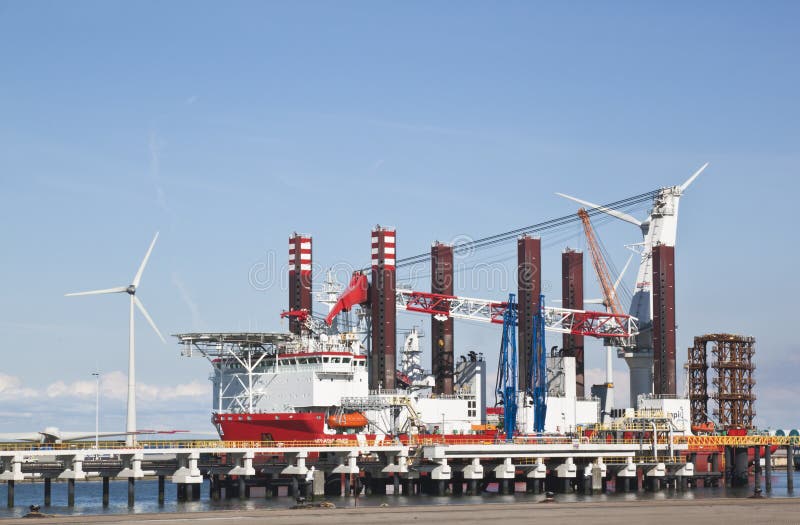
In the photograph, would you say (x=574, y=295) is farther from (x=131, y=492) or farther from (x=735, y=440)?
(x=131, y=492)

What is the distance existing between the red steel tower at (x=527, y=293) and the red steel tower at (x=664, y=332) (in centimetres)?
1260

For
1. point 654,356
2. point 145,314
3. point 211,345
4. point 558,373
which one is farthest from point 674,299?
point 145,314

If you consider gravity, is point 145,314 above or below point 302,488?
above

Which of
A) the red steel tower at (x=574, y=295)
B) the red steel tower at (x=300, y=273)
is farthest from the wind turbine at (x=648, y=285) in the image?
the red steel tower at (x=300, y=273)

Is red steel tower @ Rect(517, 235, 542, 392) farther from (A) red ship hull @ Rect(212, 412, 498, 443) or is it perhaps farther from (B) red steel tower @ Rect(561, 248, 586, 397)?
(A) red ship hull @ Rect(212, 412, 498, 443)

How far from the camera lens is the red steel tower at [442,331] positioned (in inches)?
5408

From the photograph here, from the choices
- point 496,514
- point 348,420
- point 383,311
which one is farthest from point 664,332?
point 496,514

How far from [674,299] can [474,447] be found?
39216 millimetres

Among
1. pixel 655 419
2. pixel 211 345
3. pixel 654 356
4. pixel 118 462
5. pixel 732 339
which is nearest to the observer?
pixel 118 462

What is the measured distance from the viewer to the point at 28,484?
198m

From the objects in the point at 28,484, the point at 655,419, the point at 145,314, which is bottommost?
the point at 28,484

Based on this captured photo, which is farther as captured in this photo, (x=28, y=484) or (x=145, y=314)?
(x=28, y=484)

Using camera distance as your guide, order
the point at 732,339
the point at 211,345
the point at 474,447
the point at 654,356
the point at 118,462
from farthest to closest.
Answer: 1. the point at 732,339
2. the point at 654,356
3. the point at 211,345
4. the point at 474,447
5. the point at 118,462

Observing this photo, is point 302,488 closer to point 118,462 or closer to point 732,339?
point 118,462
